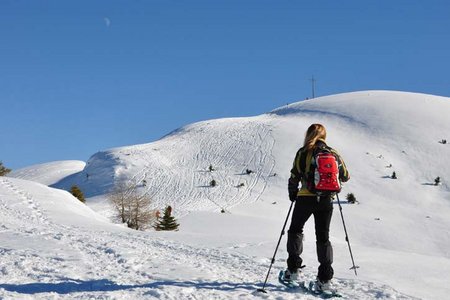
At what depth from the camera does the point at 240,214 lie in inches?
1636

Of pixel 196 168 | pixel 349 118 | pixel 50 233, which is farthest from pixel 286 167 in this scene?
pixel 50 233

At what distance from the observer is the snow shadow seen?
6.79m

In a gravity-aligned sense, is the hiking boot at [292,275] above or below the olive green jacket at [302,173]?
below

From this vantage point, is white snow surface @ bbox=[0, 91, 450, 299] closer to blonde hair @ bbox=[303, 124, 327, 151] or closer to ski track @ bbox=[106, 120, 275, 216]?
ski track @ bbox=[106, 120, 275, 216]

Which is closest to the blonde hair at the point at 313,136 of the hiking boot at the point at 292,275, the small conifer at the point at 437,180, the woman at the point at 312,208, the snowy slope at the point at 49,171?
the woman at the point at 312,208

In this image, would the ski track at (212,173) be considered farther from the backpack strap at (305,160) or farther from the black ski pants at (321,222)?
the backpack strap at (305,160)

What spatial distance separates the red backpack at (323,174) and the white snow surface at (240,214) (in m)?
1.59

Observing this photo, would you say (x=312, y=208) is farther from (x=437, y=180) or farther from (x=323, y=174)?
(x=437, y=180)

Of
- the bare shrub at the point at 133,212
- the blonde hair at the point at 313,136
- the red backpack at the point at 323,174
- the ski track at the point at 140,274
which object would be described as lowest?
the bare shrub at the point at 133,212

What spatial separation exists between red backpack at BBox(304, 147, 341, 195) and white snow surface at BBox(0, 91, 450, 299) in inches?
62.5

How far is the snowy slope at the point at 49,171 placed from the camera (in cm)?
9006

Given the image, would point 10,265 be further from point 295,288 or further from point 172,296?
point 295,288

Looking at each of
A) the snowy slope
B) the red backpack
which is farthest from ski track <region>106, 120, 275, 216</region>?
Answer: the red backpack

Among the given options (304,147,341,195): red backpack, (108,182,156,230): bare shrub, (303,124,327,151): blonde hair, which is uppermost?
(303,124,327,151): blonde hair
